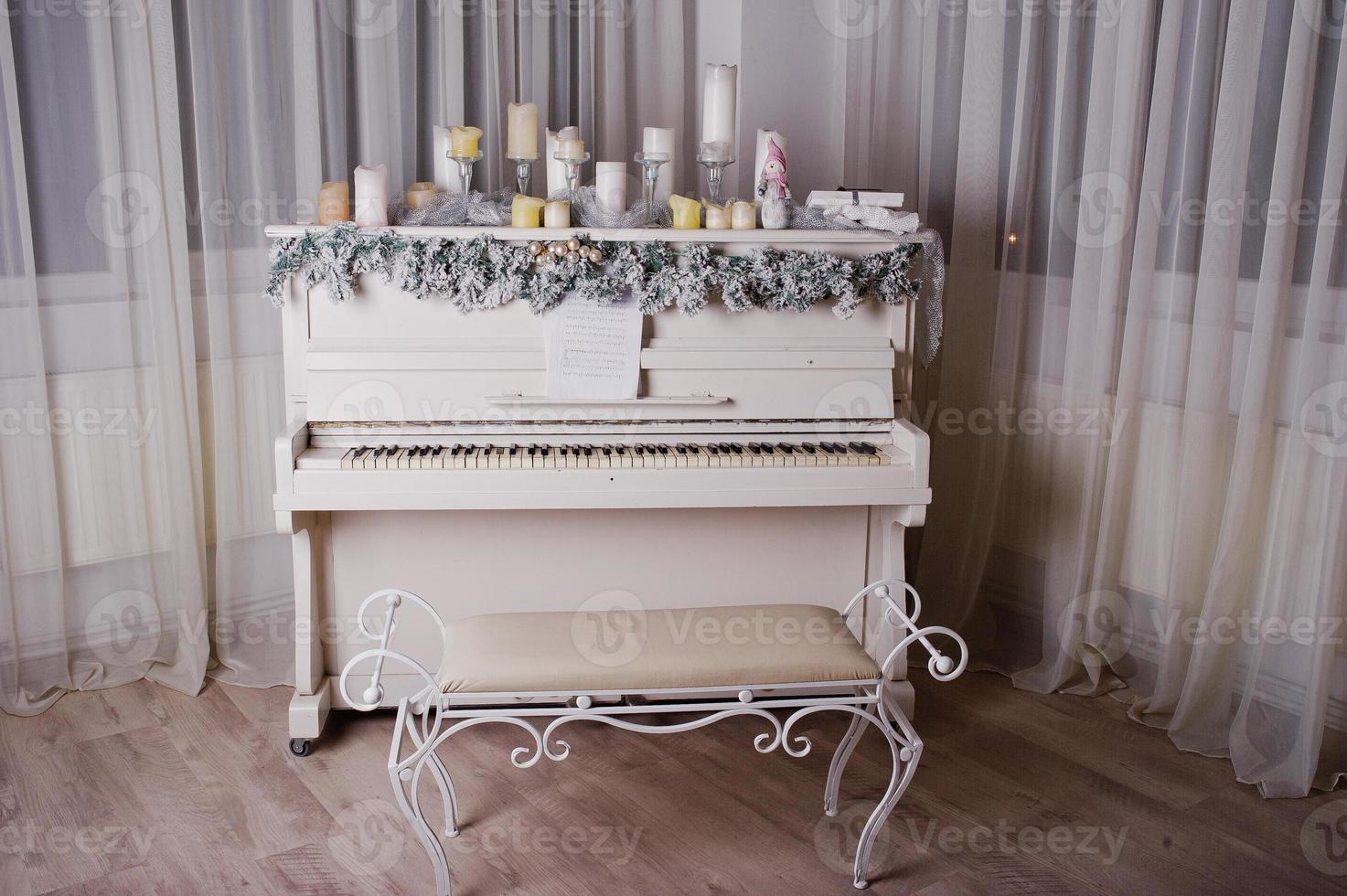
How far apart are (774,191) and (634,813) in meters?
1.40

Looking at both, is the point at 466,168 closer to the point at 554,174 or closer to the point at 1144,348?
the point at 554,174

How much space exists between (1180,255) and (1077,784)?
1.24 meters

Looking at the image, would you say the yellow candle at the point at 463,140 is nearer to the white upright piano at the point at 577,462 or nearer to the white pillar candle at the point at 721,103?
the white upright piano at the point at 577,462

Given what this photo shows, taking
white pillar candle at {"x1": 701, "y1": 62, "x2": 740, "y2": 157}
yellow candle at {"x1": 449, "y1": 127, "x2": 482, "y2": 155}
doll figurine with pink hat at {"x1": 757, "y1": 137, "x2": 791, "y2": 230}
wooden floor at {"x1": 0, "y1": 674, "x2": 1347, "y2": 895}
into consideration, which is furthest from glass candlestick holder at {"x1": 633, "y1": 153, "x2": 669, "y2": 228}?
wooden floor at {"x1": 0, "y1": 674, "x2": 1347, "y2": 895}

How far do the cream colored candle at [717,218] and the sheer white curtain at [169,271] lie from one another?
2.77ft

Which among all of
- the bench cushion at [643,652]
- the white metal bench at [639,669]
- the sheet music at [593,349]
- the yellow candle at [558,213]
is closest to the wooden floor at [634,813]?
the white metal bench at [639,669]

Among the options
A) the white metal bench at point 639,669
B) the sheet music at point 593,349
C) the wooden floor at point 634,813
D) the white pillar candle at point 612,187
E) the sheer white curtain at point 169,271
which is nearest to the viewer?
the white metal bench at point 639,669

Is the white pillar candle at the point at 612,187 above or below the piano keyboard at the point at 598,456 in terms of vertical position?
above

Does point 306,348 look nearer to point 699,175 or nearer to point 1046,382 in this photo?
point 699,175

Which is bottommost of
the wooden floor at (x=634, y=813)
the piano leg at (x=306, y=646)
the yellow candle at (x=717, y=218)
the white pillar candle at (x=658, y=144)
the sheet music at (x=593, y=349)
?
the wooden floor at (x=634, y=813)

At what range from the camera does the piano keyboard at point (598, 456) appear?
2.39 meters

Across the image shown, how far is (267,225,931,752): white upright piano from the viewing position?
2.41 m

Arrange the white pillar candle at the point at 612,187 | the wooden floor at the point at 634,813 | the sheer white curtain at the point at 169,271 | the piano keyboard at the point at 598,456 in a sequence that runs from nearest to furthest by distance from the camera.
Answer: the wooden floor at the point at 634,813
the piano keyboard at the point at 598,456
the white pillar candle at the point at 612,187
the sheer white curtain at the point at 169,271

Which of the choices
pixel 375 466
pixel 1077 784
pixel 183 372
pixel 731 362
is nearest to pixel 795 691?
pixel 1077 784
